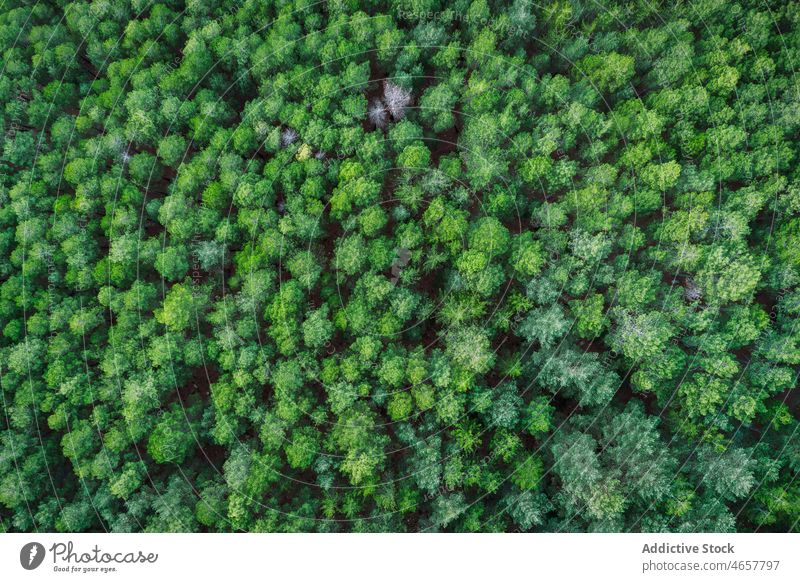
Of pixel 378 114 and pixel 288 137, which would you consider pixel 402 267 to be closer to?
pixel 378 114

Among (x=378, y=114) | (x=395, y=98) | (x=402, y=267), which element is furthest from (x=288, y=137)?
(x=402, y=267)

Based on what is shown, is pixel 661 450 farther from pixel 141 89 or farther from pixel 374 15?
pixel 141 89

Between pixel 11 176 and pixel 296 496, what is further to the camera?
pixel 11 176

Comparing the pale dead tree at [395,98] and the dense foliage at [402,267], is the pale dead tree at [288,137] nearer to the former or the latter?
the dense foliage at [402,267]

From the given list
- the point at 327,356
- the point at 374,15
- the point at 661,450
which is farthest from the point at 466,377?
the point at 374,15

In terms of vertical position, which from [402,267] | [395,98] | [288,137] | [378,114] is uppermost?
[395,98]

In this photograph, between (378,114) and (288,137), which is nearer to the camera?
(288,137)

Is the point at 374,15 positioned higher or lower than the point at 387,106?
higher
